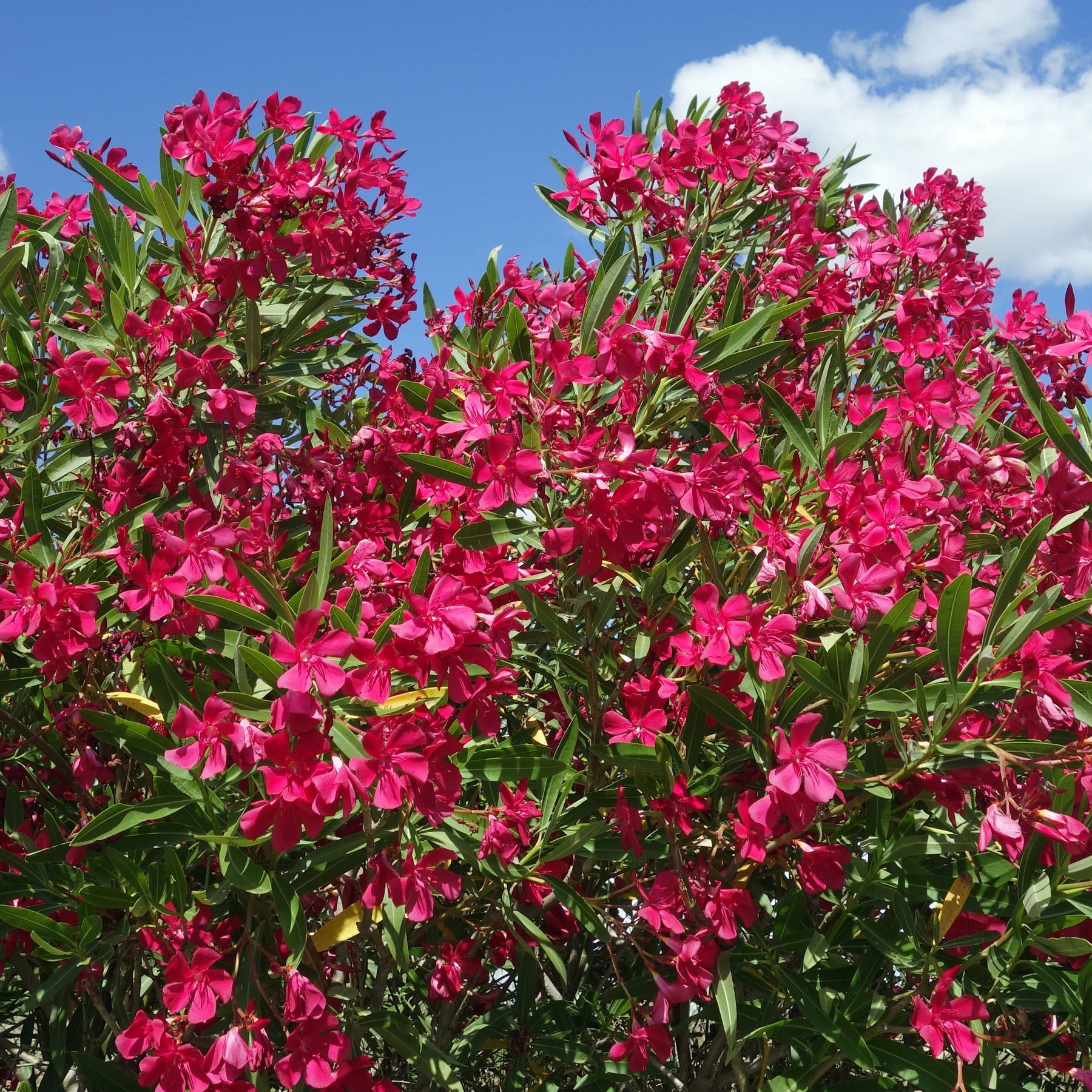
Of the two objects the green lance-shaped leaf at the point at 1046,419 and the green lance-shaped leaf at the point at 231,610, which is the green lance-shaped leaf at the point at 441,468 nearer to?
the green lance-shaped leaf at the point at 231,610

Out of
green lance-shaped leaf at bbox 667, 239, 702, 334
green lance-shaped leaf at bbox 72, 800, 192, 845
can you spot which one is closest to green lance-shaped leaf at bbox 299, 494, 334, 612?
green lance-shaped leaf at bbox 72, 800, 192, 845

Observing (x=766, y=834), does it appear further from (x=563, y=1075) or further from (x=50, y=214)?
(x=50, y=214)

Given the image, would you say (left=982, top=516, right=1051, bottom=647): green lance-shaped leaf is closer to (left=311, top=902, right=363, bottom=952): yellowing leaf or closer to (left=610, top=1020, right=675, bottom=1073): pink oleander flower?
(left=610, top=1020, right=675, bottom=1073): pink oleander flower

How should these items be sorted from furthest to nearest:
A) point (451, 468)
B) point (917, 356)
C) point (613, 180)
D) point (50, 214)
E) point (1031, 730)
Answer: point (50, 214) → point (917, 356) → point (613, 180) → point (451, 468) → point (1031, 730)

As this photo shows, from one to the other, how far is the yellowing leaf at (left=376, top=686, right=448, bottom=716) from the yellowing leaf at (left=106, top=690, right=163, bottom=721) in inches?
20.8

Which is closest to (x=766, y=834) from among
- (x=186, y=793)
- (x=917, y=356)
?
(x=186, y=793)

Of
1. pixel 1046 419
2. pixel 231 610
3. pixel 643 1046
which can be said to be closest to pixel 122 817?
pixel 231 610

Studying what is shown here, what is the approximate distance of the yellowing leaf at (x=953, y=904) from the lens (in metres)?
1.87

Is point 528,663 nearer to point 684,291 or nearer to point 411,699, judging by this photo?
point 411,699

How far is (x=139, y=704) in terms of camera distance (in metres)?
1.99

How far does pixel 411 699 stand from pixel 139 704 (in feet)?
2.00

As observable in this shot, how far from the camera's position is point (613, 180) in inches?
90.8

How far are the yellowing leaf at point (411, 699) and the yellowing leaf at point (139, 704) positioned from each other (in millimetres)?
528

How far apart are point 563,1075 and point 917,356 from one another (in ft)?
6.51
